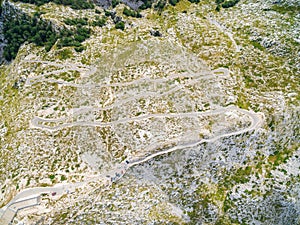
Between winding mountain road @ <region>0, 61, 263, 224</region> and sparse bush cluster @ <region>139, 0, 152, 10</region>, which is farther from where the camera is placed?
sparse bush cluster @ <region>139, 0, 152, 10</region>

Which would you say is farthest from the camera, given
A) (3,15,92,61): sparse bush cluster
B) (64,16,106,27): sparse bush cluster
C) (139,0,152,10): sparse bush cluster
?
(139,0,152,10): sparse bush cluster

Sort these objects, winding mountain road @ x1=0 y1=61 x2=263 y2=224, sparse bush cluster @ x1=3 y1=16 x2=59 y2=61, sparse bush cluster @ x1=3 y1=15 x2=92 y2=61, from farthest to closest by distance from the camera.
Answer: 1. sparse bush cluster @ x1=3 y1=16 x2=59 y2=61
2. sparse bush cluster @ x1=3 y1=15 x2=92 y2=61
3. winding mountain road @ x1=0 y1=61 x2=263 y2=224

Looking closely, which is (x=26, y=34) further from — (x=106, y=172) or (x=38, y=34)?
(x=106, y=172)

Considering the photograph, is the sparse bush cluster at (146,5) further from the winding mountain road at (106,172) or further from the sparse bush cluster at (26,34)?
the winding mountain road at (106,172)

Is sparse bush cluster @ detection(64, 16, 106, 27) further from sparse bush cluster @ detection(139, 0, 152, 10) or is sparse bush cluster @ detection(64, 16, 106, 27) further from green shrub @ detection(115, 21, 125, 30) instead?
sparse bush cluster @ detection(139, 0, 152, 10)

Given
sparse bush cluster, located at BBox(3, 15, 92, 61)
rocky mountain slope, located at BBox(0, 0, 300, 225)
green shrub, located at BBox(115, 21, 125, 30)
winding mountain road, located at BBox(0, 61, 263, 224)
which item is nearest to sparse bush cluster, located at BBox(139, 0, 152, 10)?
rocky mountain slope, located at BBox(0, 0, 300, 225)

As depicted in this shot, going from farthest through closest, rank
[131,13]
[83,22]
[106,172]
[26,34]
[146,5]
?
[146,5] → [131,13] → [26,34] → [83,22] → [106,172]

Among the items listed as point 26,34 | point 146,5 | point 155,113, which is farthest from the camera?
point 146,5

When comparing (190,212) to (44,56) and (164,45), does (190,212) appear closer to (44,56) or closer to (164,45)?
(164,45)

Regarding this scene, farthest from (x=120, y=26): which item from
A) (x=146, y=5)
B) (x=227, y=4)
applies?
(x=227, y=4)

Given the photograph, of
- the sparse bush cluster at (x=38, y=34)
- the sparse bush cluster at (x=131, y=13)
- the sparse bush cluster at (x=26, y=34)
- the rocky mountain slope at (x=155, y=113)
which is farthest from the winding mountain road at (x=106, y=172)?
the sparse bush cluster at (x=131, y=13)

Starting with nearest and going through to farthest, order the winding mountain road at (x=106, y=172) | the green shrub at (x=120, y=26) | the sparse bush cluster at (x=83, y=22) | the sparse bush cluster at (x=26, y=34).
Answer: the winding mountain road at (x=106, y=172) < the sparse bush cluster at (x=26, y=34) < the sparse bush cluster at (x=83, y=22) < the green shrub at (x=120, y=26)
